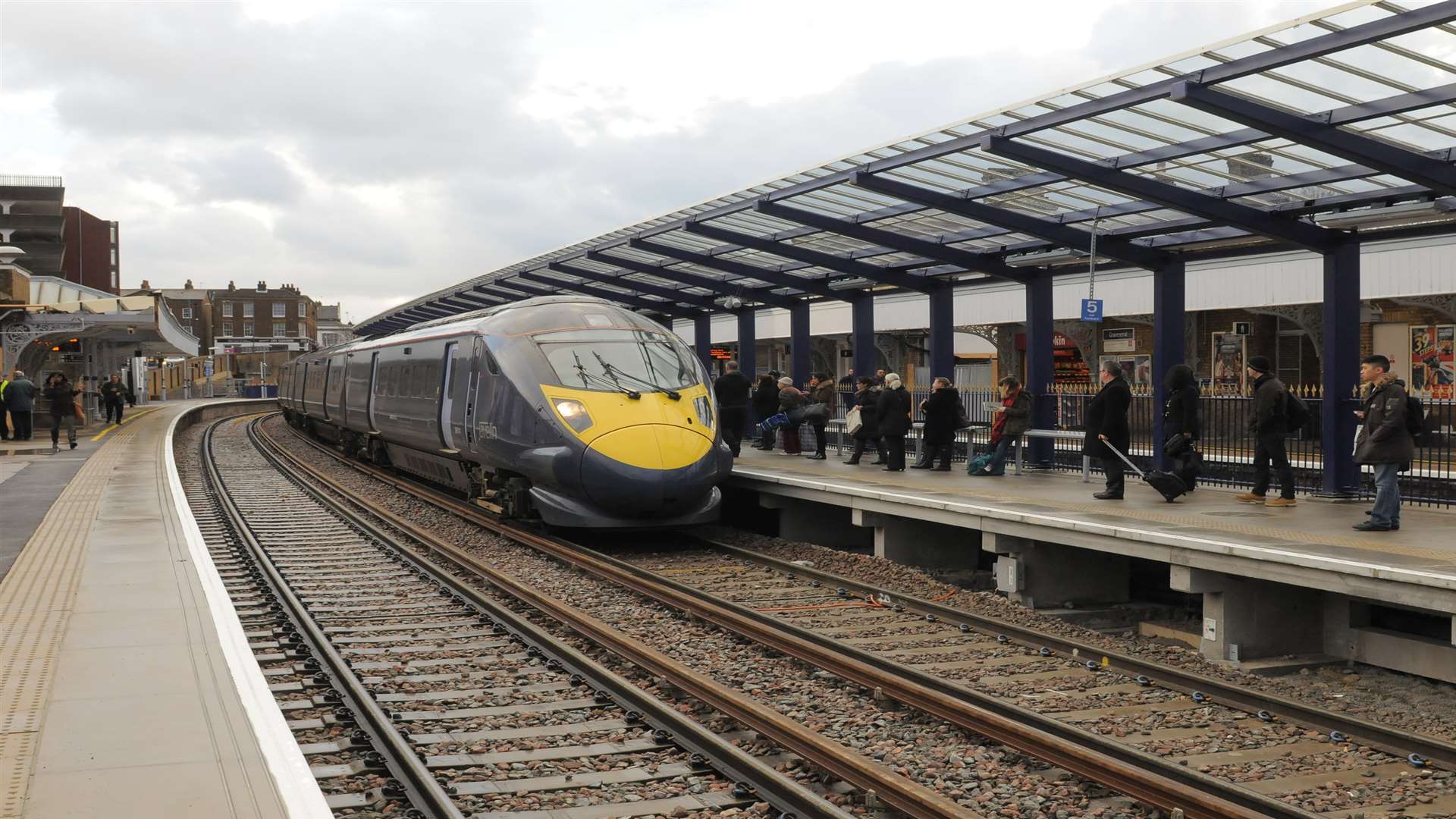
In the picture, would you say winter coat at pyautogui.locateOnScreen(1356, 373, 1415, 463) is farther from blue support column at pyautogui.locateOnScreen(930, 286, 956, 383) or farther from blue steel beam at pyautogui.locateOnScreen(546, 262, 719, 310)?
blue steel beam at pyautogui.locateOnScreen(546, 262, 719, 310)

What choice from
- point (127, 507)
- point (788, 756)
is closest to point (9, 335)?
point (127, 507)

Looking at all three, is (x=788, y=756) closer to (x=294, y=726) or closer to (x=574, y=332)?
(x=294, y=726)

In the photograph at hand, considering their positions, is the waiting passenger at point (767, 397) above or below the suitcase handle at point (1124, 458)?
above

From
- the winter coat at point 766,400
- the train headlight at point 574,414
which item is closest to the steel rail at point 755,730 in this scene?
the train headlight at point 574,414

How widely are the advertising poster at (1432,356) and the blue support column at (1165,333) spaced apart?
12.3m

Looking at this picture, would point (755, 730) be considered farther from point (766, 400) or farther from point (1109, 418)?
point (766, 400)

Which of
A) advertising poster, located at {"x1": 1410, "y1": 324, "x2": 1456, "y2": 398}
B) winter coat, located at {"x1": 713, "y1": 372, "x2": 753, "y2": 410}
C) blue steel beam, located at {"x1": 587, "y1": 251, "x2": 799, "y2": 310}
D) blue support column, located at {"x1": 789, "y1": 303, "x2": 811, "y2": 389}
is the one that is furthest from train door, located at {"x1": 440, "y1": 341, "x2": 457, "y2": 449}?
advertising poster, located at {"x1": 1410, "y1": 324, "x2": 1456, "y2": 398}

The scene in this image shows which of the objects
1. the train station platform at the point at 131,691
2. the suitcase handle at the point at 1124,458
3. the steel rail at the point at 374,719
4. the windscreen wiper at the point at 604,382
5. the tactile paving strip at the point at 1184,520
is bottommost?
the steel rail at the point at 374,719

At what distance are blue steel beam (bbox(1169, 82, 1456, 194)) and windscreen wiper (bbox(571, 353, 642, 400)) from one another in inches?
251

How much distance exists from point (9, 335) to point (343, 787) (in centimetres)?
2915

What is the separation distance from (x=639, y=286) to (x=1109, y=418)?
38.6 feet

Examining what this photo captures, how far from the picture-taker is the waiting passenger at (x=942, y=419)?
52.2 feet

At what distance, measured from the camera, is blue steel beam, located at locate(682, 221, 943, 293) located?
17266 millimetres

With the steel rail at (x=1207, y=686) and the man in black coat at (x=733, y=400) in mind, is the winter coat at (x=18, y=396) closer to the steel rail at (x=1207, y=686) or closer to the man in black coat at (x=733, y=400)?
the man in black coat at (x=733, y=400)
